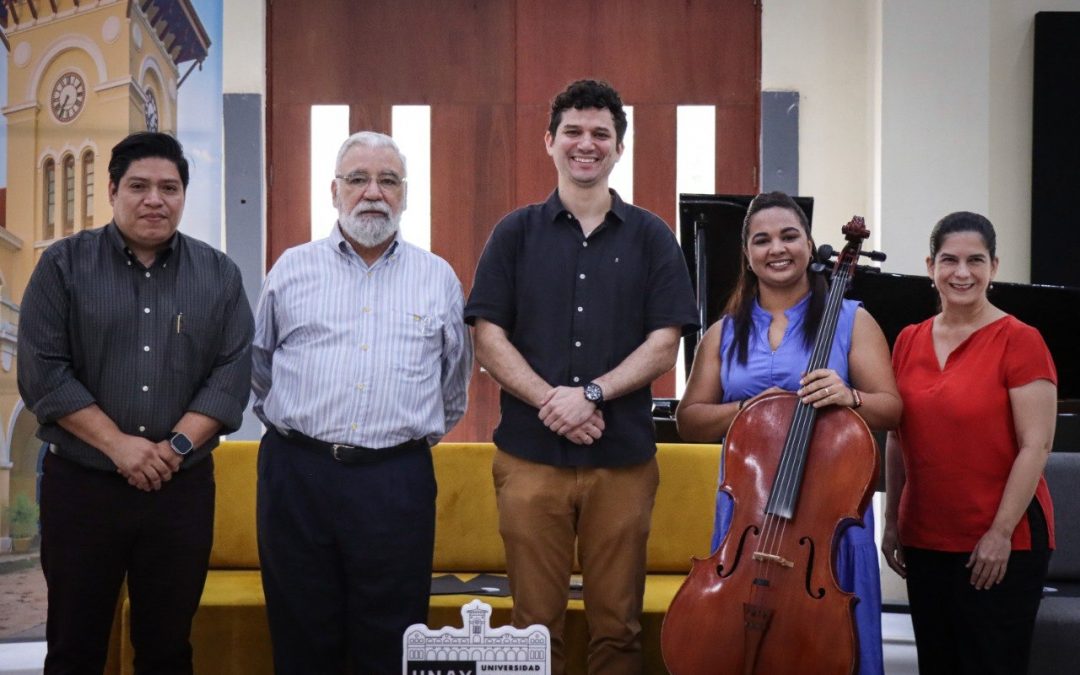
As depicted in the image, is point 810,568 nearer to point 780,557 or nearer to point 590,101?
point 780,557

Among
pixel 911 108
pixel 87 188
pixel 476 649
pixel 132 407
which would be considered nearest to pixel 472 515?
pixel 132 407

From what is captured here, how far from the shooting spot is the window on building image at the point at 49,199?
4.80 metres

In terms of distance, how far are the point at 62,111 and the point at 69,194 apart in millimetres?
371

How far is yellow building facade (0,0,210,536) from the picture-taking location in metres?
4.75

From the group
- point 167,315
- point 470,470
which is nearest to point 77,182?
point 470,470

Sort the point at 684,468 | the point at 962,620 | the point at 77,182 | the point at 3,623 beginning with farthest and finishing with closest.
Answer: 1. the point at 77,182
2. the point at 3,623
3. the point at 684,468
4. the point at 962,620

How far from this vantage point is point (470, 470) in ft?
12.4

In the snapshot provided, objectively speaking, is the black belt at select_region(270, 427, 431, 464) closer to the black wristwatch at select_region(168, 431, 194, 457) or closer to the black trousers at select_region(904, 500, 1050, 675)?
the black wristwatch at select_region(168, 431, 194, 457)

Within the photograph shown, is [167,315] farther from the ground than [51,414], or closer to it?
farther from the ground

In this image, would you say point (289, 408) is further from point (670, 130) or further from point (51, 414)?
point (670, 130)

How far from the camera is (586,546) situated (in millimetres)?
2461

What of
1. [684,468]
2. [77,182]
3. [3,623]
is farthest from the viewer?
[77,182]

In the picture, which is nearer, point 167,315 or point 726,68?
point 167,315

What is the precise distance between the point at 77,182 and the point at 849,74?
12.1ft
